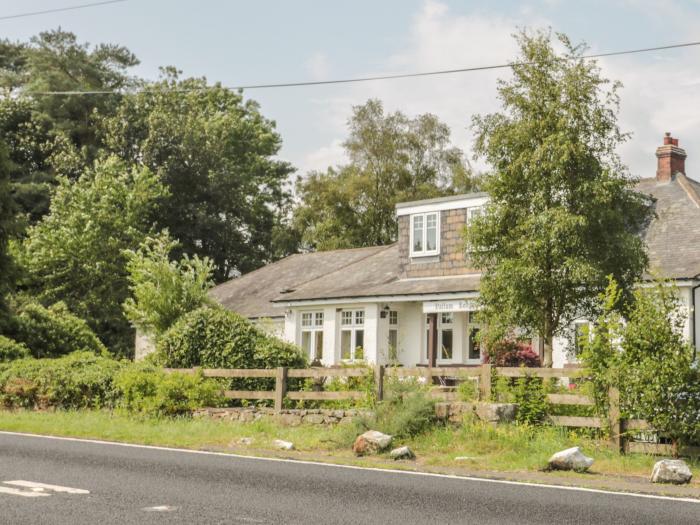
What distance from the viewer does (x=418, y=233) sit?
112ft

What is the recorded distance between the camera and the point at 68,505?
8.38 metres

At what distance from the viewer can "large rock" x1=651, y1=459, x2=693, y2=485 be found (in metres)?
11.4

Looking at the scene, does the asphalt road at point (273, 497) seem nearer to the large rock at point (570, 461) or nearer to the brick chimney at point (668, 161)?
the large rock at point (570, 461)

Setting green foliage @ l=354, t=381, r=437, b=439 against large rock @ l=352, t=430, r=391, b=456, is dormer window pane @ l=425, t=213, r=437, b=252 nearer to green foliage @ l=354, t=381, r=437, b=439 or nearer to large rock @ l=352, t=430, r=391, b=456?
green foliage @ l=354, t=381, r=437, b=439

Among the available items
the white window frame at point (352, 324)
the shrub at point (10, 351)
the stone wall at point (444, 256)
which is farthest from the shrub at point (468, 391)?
the white window frame at point (352, 324)

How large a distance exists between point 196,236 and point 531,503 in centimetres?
4842

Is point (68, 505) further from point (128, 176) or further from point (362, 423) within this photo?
point (128, 176)

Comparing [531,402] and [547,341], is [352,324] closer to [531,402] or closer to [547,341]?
[547,341]

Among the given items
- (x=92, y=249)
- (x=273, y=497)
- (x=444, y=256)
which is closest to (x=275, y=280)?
(x=444, y=256)

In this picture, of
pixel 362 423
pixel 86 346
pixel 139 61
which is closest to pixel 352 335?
pixel 86 346

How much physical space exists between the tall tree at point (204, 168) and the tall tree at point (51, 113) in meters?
2.12

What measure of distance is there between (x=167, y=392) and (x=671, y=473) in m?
10.3

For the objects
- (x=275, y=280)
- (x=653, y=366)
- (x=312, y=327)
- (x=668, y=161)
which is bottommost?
(x=653, y=366)

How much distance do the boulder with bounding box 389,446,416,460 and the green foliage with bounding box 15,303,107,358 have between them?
1780 cm
